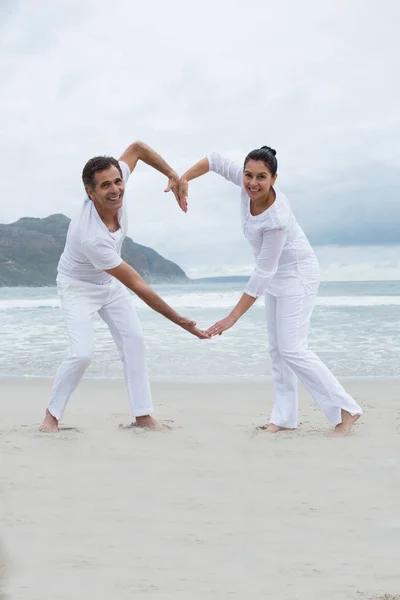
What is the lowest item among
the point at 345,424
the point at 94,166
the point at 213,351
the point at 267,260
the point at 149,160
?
the point at 213,351

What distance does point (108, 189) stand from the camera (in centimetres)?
415

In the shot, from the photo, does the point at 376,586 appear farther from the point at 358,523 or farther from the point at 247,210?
the point at 247,210

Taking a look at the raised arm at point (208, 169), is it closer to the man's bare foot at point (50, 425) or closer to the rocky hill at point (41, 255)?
the man's bare foot at point (50, 425)

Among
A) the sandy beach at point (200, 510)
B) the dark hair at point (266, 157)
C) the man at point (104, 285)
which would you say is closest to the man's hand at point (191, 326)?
the man at point (104, 285)

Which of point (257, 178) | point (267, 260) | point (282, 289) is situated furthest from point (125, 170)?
point (282, 289)

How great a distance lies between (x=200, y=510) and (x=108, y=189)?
194cm

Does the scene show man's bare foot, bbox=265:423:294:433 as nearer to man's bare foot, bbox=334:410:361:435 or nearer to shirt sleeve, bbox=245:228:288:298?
man's bare foot, bbox=334:410:361:435

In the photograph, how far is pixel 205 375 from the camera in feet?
24.1

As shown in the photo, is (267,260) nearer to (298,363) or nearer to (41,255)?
(298,363)

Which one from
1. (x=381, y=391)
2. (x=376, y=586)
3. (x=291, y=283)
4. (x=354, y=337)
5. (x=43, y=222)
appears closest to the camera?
(x=376, y=586)

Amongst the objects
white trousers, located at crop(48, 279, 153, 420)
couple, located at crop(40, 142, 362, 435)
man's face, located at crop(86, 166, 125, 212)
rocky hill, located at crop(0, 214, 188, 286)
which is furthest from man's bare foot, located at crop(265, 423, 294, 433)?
rocky hill, located at crop(0, 214, 188, 286)

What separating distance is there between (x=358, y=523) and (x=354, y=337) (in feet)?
25.7

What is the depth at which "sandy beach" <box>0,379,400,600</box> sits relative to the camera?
2.30 metres

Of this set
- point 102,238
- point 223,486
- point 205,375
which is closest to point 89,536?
point 223,486
